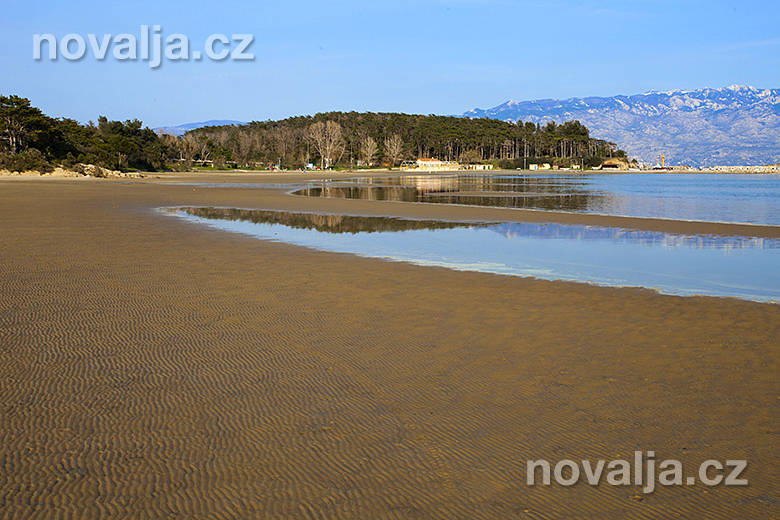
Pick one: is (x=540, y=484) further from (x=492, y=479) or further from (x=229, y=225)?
(x=229, y=225)

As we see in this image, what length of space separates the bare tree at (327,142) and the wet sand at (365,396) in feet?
501

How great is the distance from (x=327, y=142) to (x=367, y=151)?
70.0ft

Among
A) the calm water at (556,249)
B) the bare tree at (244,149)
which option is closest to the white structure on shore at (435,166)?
the bare tree at (244,149)

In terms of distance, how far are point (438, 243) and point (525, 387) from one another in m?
11.9

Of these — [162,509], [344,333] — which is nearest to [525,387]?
[344,333]

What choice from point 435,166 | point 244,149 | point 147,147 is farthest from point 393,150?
point 147,147

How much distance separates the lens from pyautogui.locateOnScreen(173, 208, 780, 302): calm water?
12.0m

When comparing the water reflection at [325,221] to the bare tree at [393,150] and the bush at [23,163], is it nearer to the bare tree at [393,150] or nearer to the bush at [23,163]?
the bush at [23,163]

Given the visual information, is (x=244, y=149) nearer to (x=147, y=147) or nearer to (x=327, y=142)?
(x=327, y=142)

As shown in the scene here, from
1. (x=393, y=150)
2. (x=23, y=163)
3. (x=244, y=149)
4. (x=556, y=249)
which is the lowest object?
(x=556, y=249)

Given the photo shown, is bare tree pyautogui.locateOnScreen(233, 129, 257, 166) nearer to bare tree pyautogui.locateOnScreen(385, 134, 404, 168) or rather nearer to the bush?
bare tree pyautogui.locateOnScreen(385, 134, 404, 168)

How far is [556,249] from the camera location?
16.4 m

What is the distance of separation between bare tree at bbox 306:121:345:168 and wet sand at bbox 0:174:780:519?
15265 centimetres

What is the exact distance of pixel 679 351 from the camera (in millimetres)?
7043
